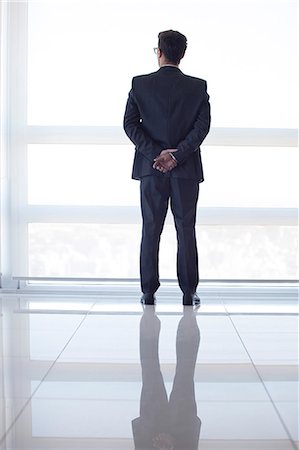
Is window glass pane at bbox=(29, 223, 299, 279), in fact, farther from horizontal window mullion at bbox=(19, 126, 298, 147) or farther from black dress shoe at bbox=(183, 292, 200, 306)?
black dress shoe at bbox=(183, 292, 200, 306)

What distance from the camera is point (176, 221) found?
11.9ft

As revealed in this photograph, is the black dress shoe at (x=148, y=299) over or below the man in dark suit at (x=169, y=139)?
below

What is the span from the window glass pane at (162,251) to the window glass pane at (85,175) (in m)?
0.20

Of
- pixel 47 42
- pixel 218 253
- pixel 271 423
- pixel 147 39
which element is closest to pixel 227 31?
pixel 147 39

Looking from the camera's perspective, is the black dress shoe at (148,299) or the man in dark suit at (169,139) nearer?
the man in dark suit at (169,139)

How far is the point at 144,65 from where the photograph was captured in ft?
14.2

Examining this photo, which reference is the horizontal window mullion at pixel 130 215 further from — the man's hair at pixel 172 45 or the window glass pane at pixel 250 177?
the man's hair at pixel 172 45

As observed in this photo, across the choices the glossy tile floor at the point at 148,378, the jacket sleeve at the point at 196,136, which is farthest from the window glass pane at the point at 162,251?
the jacket sleeve at the point at 196,136

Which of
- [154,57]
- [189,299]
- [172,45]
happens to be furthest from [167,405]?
[154,57]

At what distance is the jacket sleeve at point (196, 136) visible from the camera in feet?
11.4

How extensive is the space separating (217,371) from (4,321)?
4.51 ft

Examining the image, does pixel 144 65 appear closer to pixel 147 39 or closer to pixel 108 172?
pixel 147 39

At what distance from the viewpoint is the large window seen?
432cm

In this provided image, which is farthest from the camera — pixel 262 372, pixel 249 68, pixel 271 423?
pixel 249 68
